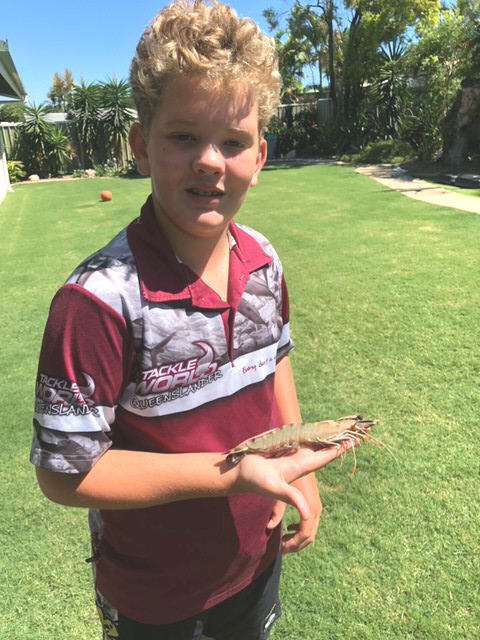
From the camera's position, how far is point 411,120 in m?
22.0

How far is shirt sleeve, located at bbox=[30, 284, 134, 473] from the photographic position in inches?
40.3

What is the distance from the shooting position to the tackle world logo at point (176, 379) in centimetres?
116

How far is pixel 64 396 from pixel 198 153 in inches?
22.6

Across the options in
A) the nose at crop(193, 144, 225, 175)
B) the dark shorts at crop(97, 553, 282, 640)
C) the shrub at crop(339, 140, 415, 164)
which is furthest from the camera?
the shrub at crop(339, 140, 415, 164)

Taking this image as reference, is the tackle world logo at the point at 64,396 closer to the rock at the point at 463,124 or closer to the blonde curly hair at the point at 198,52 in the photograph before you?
the blonde curly hair at the point at 198,52

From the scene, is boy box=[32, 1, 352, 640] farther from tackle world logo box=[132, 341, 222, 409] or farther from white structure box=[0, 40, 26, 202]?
white structure box=[0, 40, 26, 202]

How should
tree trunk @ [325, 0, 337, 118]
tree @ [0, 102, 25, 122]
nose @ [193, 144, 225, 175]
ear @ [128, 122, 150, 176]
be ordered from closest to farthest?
1. nose @ [193, 144, 225, 175]
2. ear @ [128, 122, 150, 176]
3. tree trunk @ [325, 0, 337, 118]
4. tree @ [0, 102, 25, 122]

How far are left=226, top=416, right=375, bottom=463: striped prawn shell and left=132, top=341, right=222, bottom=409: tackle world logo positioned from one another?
18cm

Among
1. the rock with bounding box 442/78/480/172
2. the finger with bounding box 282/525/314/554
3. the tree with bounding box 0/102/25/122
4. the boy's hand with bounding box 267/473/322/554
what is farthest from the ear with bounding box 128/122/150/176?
the tree with bounding box 0/102/25/122

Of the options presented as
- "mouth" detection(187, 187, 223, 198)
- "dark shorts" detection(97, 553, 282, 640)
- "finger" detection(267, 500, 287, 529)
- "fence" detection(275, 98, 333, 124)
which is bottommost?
"dark shorts" detection(97, 553, 282, 640)

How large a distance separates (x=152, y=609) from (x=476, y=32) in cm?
2145

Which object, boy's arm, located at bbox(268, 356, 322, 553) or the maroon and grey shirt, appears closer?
the maroon and grey shirt

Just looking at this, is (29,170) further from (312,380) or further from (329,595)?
(329,595)

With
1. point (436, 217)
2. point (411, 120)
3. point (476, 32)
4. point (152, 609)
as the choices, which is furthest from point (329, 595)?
point (411, 120)
